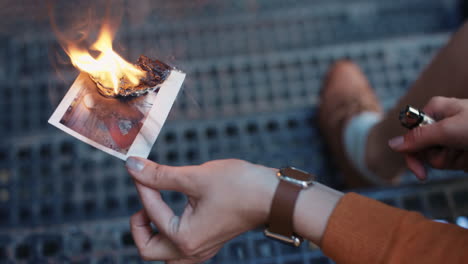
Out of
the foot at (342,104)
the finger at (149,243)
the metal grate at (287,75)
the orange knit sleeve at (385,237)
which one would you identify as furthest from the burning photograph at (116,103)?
the foot at (342,104)

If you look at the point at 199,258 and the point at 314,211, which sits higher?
the point at 314,211

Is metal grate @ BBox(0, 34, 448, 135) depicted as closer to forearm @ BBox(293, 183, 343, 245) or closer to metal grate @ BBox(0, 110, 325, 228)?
metal grate @ BBox(0, 110, 325, 228)

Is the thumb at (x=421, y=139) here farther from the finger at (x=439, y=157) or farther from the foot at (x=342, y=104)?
the foot at (x=342, y=104)

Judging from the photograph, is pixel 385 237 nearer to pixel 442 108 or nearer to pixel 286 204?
pixel 286 204

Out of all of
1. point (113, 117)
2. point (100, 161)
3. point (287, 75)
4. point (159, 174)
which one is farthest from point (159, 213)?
point (287, 75)

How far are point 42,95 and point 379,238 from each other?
97cm

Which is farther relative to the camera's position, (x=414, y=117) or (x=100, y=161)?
(x=100, y=161)

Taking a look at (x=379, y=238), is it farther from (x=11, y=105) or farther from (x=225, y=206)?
(x=11, y=105)

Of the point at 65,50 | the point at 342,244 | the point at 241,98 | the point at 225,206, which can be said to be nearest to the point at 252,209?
the point at 225,206

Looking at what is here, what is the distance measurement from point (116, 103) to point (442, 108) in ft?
1.83

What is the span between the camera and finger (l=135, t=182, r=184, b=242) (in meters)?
0.63

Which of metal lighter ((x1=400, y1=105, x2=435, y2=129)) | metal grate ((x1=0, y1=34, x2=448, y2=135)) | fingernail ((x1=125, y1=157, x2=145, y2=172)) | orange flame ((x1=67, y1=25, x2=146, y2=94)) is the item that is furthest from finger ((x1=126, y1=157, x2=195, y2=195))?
metal grate ((x1=0, y1=34, x2=448, y2=135))

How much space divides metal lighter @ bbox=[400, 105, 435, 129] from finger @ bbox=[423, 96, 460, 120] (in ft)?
0.06

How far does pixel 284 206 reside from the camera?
604mm
